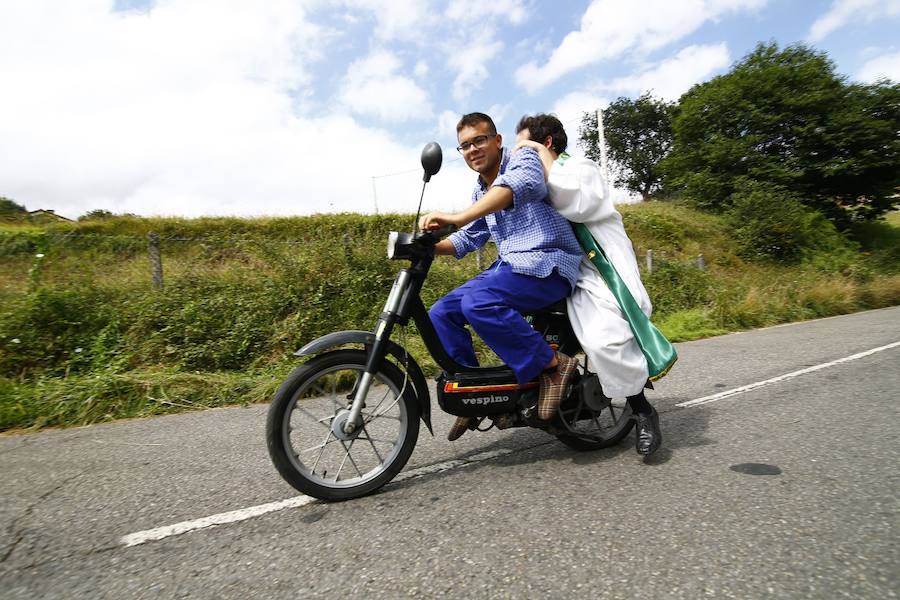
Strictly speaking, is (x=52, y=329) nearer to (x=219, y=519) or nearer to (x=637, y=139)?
(x=219, y=519)

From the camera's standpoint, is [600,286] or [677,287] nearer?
[600,286]

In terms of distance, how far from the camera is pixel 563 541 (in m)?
1.91

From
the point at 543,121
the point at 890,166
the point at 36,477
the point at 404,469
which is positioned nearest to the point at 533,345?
the point at 404,469

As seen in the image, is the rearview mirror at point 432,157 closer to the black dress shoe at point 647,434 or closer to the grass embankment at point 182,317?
the black dress shoe at point 647,434

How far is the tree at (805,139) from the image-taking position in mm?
23062

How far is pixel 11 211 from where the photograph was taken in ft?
55.7

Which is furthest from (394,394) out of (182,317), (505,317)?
(182,317)

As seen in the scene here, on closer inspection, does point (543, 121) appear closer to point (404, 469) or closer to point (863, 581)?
point (404, 469)

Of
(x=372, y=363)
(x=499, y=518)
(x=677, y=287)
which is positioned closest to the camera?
(x=499, y=518)

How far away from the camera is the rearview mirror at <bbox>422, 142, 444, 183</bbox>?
87.6 inches

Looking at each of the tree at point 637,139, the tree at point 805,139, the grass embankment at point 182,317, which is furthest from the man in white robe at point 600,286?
the tree at point 637,139

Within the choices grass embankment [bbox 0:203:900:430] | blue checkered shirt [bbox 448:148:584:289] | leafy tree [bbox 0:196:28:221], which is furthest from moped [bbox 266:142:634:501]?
leafy tree [bbox 0:196:28:221]

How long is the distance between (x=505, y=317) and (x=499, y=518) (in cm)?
93

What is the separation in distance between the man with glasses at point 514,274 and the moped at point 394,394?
0.10m
